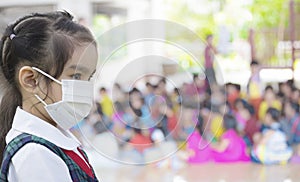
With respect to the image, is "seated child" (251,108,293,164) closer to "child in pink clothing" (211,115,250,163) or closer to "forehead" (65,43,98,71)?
"child in pink clothing" (211,115,250,163)

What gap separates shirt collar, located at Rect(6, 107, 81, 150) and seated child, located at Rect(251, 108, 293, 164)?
13.5ft

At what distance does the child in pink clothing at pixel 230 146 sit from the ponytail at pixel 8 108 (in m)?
4.05

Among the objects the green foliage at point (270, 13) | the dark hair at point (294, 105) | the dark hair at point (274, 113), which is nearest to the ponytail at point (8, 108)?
the dark hair at point (274, 113)

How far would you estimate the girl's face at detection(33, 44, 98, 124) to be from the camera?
976mm

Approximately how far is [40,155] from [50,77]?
155 millimetres

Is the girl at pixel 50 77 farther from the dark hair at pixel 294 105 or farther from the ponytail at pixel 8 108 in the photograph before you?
the dark hair at pixel 294 105

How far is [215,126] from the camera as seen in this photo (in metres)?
1.71

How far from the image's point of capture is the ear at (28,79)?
97 cm

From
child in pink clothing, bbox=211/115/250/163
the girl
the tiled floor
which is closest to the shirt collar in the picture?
the girl

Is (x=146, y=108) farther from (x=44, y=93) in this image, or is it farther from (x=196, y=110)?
(x=44, y=93)

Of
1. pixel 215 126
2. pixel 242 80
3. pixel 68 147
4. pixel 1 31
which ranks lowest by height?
pixel 242 80

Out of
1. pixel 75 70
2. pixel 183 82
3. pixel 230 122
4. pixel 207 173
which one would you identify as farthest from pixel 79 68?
pixel 230 122

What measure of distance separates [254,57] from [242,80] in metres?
0.57

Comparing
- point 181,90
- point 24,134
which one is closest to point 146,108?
point 181,90
